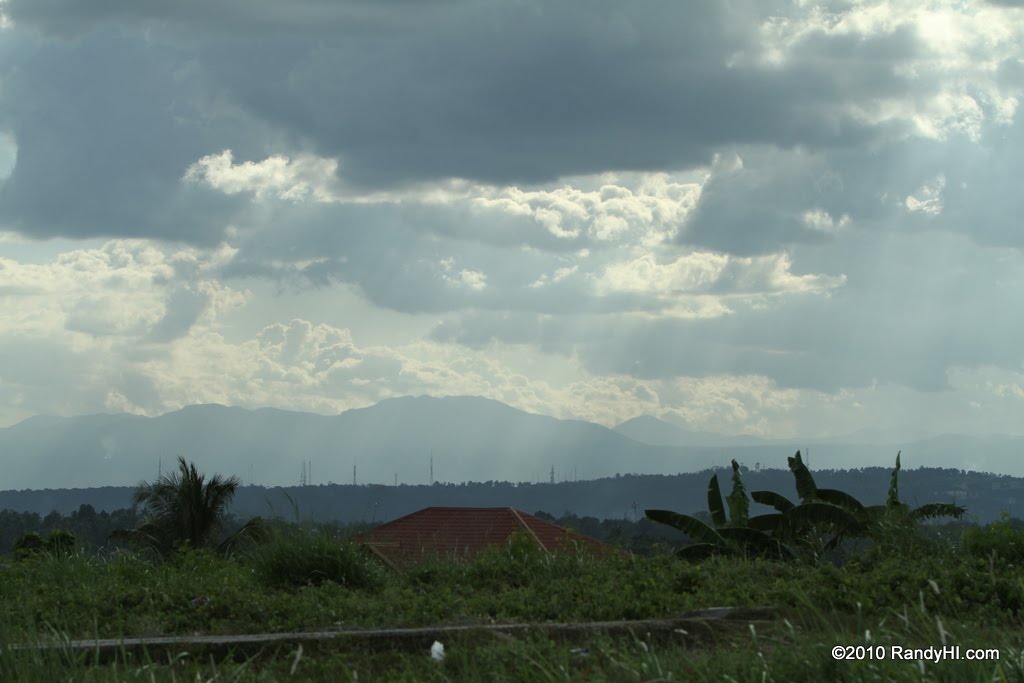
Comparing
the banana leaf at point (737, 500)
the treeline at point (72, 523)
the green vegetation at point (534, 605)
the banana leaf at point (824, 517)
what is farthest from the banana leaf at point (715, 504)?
the treeline at point (72, 523)

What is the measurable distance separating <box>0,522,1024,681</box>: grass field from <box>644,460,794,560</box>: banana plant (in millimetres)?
1559

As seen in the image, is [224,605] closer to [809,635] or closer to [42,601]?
[42,601]

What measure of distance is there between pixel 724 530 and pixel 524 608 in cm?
503

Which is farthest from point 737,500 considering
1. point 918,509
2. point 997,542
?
point 997,542

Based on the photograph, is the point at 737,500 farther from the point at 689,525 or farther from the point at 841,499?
the point at 841,499

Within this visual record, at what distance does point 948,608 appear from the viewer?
327 inches

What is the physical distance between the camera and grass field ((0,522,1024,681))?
20.3 ft

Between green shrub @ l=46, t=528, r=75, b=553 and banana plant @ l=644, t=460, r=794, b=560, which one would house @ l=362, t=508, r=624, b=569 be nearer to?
green shrub @ l=46, t=528, r=75, b=553

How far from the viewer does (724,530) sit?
13.4 m

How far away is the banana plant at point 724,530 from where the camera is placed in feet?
42.1

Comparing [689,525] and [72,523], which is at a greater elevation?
[689,525]

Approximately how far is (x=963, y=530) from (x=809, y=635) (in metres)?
4.93

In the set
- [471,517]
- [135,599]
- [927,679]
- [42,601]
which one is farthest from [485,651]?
[471,517]

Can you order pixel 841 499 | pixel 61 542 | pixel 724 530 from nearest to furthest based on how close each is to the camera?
pixel 724 530 → pixel 841 499 → pixel 61 542
